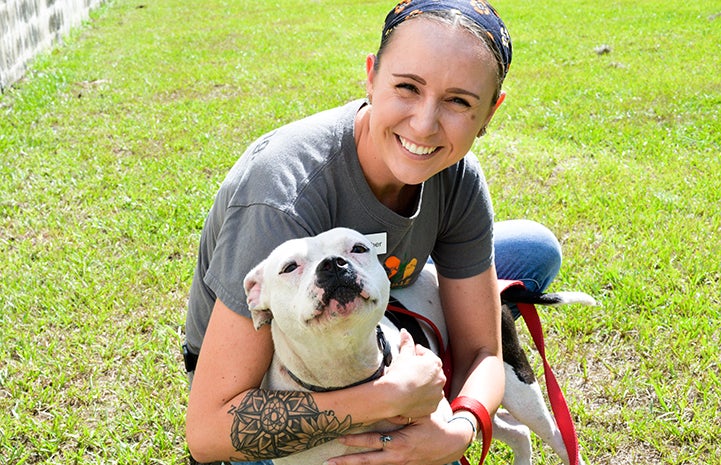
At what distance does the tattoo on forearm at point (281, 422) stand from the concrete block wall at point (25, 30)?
26.6 feet

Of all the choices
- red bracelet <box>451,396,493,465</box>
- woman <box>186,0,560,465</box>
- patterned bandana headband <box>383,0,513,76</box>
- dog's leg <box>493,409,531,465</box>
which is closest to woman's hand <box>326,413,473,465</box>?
woman <box>186,0,560,465</box>

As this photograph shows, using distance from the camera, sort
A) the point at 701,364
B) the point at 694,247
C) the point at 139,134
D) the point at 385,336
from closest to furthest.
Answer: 1. the point at 385,336
2. the point at 701,364
3. the point at 694,247
4. the point at 139,134

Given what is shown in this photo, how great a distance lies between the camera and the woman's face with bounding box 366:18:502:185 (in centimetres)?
199

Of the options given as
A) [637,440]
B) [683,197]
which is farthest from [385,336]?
[683,197]

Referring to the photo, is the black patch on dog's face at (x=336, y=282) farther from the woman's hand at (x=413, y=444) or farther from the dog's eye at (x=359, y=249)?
the woman's hand at (x=413, y=444)

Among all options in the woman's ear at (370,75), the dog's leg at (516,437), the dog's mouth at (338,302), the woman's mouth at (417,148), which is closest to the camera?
the dog's mouth at (338,302)

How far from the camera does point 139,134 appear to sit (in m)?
7.10

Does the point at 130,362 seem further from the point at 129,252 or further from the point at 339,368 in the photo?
the point at 339,368

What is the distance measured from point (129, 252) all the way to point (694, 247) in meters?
3.89

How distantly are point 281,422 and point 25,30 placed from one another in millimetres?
10070

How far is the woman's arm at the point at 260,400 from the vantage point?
203 centimetres

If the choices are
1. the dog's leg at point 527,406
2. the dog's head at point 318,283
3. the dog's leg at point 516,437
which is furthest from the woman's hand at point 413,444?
the dog's leg at point 516,437

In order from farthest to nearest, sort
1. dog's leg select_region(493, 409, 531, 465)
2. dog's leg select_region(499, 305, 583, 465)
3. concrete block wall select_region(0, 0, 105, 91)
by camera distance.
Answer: concrete block wall select_region(0, 0, 105, 91)
dog's leg select_region(493, 409, 531, 465)
dog's leg select_region(499, 305, 583, 465)

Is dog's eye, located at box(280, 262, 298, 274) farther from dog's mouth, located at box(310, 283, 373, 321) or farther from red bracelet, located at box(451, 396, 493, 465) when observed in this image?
red bracelet, located at box(451, 396, 493, 465)
